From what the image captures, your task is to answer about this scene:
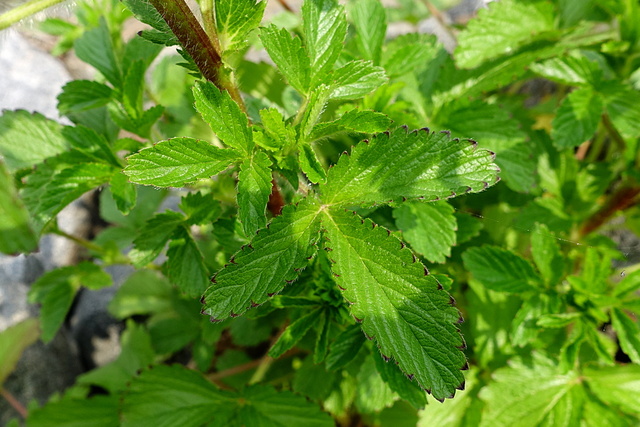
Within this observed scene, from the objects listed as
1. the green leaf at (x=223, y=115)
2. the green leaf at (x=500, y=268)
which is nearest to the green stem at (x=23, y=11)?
the green leaf at (x=223, y=115)

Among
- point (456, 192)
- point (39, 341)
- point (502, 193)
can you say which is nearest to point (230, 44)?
point (456, 192)

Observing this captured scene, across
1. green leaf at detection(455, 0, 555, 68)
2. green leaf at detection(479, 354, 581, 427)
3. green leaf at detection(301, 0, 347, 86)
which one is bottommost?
green leaf at detection(479, 354, 581, 427)

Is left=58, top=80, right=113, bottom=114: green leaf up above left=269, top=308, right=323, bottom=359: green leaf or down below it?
above

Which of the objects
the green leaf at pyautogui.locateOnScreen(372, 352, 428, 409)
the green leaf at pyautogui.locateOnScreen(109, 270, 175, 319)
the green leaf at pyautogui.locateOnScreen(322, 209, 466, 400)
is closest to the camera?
the green leaf at pyautogui.locateOnScreen(322, 209, 466, 400)

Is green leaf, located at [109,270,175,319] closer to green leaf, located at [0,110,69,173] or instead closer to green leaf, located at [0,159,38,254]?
green leaf, located at [0,159,38,254]

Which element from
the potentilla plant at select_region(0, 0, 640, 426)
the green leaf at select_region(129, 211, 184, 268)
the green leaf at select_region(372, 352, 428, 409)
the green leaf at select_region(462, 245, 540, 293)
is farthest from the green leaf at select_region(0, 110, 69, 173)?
the green leaf at select_region(462, 245, 540, 293)
